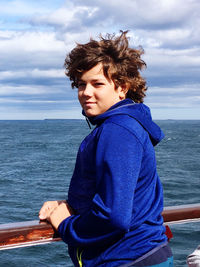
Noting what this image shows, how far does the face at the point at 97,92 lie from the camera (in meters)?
1.69

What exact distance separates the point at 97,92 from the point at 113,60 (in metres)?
0.17

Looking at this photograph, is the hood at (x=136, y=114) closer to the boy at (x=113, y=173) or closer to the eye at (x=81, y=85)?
the boy at (x=113, y=173)

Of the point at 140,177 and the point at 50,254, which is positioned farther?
the point at 50,254

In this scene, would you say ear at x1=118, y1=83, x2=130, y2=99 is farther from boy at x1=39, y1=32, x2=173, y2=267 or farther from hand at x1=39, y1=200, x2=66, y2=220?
hand at x1=39, y1=200, x2=66, y2=220

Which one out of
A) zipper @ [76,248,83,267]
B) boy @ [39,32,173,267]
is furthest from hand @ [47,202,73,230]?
zipper @ [76,248,83,267]

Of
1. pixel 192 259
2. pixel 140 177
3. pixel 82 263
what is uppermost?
pixel 140 177

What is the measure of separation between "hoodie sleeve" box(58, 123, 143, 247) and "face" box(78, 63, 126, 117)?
6.9 inches

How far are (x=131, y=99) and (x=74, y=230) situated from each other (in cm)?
67

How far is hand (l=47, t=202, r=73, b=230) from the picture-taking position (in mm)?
1739

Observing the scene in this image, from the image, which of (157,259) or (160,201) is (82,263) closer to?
(157,259)

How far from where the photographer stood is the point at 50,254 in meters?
12.6

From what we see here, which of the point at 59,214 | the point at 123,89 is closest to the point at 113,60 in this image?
the point at 123,89

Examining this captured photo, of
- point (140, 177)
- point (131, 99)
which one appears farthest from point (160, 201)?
point (131, 99)

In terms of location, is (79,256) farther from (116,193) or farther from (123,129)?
(123,129)
